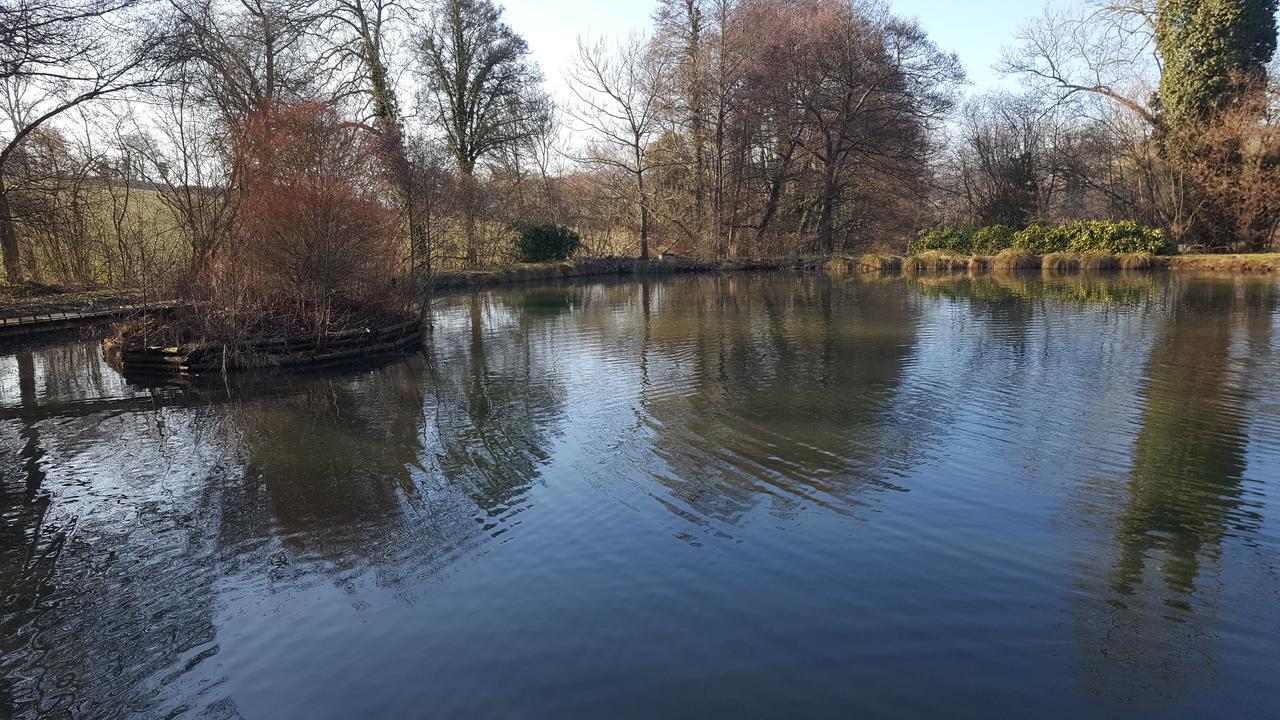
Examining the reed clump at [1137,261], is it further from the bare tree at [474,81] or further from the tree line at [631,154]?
the bare tree at [474,81]

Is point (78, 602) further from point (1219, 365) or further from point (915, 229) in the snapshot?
point (915, 229)

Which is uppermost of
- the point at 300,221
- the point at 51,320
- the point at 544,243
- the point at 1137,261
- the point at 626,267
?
the point at 544,243

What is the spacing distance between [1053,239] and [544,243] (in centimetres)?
2170

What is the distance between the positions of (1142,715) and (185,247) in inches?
614

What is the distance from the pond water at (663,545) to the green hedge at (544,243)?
81.0ft

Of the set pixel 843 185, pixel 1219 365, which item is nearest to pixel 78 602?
pixel 1219 365

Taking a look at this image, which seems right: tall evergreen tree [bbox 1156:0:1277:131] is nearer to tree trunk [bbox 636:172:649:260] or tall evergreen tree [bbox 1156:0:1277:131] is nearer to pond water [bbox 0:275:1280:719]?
tree trunk [bbox 636:172:649:260]

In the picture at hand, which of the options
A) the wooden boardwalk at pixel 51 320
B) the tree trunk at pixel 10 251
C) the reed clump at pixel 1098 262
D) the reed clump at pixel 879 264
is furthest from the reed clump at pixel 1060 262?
the tree trunk at pixel 10 251

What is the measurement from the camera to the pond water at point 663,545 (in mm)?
3805

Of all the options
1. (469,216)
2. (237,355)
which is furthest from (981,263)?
(237,355)

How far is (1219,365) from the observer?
10.5 m

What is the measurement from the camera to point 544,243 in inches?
1416

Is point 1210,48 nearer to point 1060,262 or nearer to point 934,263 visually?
point 1060,262

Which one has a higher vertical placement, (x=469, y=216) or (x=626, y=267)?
(x=469, y=216)
